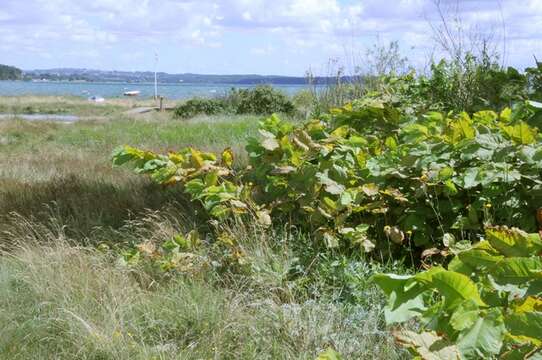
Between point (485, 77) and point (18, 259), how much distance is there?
454 cm

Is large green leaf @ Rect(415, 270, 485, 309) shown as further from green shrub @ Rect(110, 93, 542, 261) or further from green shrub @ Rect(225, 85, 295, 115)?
green shrub @ Rect(225, 85, 295, 115)

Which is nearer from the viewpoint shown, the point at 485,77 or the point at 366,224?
the point at 366,224

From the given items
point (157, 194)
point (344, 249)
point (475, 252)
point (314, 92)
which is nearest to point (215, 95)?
point (314, 92)

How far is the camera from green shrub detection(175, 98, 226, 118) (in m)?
30.6

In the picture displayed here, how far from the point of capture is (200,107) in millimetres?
31672

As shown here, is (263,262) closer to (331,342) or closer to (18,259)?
(331,342)

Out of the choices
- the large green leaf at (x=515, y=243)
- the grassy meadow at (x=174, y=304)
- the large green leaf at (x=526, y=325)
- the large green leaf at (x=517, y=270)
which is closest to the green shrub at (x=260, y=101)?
the grassy meadow at (x=174, y=304)

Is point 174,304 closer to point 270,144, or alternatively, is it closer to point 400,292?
point 270,144

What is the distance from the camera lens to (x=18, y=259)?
4.81 meters

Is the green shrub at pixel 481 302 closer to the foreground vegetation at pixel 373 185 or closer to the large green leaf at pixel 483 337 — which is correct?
the large green leaf at pixel 483 337

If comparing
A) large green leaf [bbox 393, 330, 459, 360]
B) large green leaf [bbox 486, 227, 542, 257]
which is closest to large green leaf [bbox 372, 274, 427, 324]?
large green leaf [bbox 393, 330, 459, 360]

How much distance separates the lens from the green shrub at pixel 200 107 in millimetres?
30625

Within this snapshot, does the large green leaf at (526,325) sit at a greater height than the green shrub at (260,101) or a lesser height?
greater

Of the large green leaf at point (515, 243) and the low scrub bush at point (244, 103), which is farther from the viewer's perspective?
the low scrub bush at point (244, 103)
